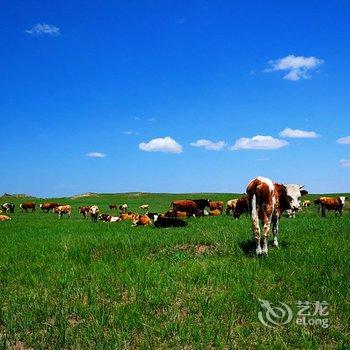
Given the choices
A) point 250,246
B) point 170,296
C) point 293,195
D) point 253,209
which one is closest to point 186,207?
point 293,195

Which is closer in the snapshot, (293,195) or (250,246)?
(250,246)

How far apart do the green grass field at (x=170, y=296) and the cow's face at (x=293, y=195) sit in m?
1.59

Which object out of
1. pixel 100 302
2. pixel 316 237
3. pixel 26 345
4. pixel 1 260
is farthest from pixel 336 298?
pixel 1 260

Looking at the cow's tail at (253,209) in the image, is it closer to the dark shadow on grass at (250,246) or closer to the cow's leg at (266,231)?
the cow's leg at (266,231)

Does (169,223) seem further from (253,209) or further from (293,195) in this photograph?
(253,209)

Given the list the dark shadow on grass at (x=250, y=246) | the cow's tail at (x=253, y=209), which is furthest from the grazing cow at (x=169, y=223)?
the cow's tail at (x=253, y=209)

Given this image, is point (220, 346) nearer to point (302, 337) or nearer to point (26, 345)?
point (302, 337)

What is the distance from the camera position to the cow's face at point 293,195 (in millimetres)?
12922

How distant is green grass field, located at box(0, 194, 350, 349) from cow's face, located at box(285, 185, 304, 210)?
5.21 ft

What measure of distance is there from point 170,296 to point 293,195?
7020 mm

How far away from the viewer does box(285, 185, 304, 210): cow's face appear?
12.9 metres

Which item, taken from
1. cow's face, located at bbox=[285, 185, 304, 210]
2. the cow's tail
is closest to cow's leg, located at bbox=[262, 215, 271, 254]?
the cow's tail

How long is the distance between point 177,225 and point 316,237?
10889 mm

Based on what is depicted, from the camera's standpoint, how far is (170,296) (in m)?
7.66
